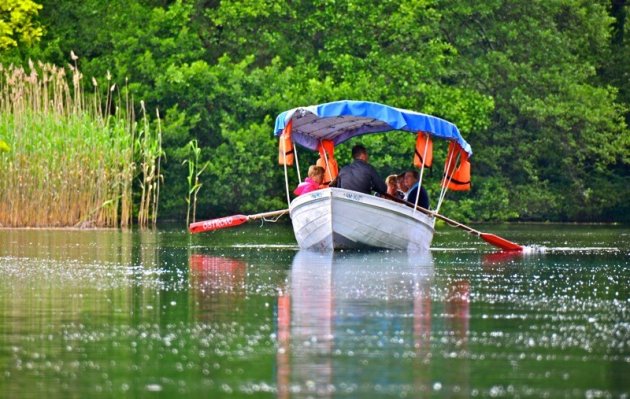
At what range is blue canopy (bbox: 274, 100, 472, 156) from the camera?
30562mm

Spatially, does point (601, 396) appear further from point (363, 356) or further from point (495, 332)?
point (495, 332)

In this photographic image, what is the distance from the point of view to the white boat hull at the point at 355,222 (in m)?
28.8

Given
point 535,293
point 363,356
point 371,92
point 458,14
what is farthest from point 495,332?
point 458,14

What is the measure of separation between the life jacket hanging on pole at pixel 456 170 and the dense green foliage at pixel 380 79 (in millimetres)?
16287

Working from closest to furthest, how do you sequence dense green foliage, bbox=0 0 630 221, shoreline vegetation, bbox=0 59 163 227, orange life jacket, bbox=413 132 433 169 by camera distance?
orange life jacket, bbox=413 132 433 169 < shoreline vegetation, bbox=0 59 163 227 < dense green foliage, bbox=0 0 630 221

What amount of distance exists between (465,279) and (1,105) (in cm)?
1935

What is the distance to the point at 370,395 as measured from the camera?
34.7 feet

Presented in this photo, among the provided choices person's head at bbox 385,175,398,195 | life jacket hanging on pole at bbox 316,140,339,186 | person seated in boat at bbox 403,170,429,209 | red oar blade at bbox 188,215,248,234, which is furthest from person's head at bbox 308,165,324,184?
life jacket hanging on pole at bbox 316,140,339,186

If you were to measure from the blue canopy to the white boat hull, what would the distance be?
170cm

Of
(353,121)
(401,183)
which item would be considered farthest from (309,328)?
(353,121)

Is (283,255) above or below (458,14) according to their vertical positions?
below

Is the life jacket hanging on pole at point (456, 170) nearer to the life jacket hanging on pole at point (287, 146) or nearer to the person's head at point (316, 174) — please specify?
the life jacket hanging on pole at point (287, 146)

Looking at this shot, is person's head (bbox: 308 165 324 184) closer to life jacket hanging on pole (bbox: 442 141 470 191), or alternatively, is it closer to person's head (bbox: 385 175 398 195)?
person's head (bbox: 385 175 398 195)

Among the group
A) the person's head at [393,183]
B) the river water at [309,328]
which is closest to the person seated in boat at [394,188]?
the person's head at [393,183]
